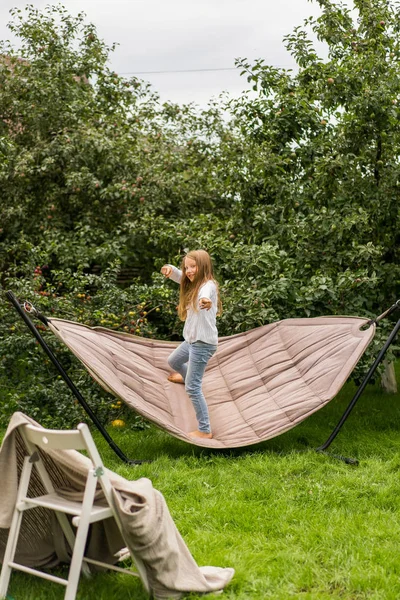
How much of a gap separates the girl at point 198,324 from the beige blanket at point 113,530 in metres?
1.78

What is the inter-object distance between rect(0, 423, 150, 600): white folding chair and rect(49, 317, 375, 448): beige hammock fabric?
152 cm

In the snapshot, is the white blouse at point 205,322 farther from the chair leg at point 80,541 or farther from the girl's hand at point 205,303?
the chair leg at point 80,541

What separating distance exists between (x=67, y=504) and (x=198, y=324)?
2227 millimetres

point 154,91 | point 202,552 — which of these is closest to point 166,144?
point 154,91

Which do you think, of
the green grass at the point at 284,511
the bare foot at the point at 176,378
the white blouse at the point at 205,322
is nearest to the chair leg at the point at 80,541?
the green grass at the point at 284,511

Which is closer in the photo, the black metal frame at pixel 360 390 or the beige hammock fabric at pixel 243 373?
the beige hammock fabric at pixel 243 373

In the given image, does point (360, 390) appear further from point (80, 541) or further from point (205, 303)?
point (80, 541)

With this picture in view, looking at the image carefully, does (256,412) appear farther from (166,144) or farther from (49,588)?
(166,144)

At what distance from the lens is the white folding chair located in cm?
250

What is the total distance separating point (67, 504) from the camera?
269 cm

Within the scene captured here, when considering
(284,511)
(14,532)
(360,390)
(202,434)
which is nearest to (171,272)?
(202,434)

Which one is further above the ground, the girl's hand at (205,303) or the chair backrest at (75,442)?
the girl's hand at (205,303)

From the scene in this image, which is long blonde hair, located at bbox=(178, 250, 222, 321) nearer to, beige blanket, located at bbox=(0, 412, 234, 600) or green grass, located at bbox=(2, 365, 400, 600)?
green grass, located at bbox=(2, 365, 400, 600)

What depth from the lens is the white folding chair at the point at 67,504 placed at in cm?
250
